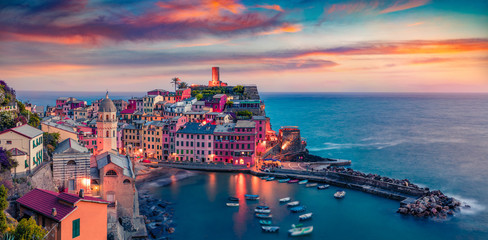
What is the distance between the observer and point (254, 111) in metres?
82.4

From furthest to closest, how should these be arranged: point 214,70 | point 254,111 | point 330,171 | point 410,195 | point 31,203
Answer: point 214,70 → point 254,111 → point 330,171 → point 410,195 → point 31,203

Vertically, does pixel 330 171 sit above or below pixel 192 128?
below

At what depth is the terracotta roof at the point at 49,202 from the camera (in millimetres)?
20125

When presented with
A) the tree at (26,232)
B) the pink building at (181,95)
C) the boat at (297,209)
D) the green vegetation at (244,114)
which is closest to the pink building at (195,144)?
the green vegetation at (244,114)

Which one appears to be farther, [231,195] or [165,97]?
[165,97]

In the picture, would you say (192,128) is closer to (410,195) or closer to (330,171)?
(330,171)

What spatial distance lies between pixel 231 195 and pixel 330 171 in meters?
17.3

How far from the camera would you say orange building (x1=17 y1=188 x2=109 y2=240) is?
65.2 feet

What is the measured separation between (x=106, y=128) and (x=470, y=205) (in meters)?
46.7

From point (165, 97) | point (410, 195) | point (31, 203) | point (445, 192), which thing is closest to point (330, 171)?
point (410, 195)

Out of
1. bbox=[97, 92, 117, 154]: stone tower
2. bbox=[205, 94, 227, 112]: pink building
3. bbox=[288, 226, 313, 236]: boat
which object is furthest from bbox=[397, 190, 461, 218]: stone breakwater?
bbox=[205, 94, 227, 112]: pink building

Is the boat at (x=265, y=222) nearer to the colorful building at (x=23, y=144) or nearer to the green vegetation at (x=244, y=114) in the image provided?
the colorful building at (x=23, y=144)

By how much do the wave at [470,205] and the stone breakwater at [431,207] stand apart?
0.94m

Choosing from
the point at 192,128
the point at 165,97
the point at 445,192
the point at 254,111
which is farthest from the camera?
the point at 165,97
